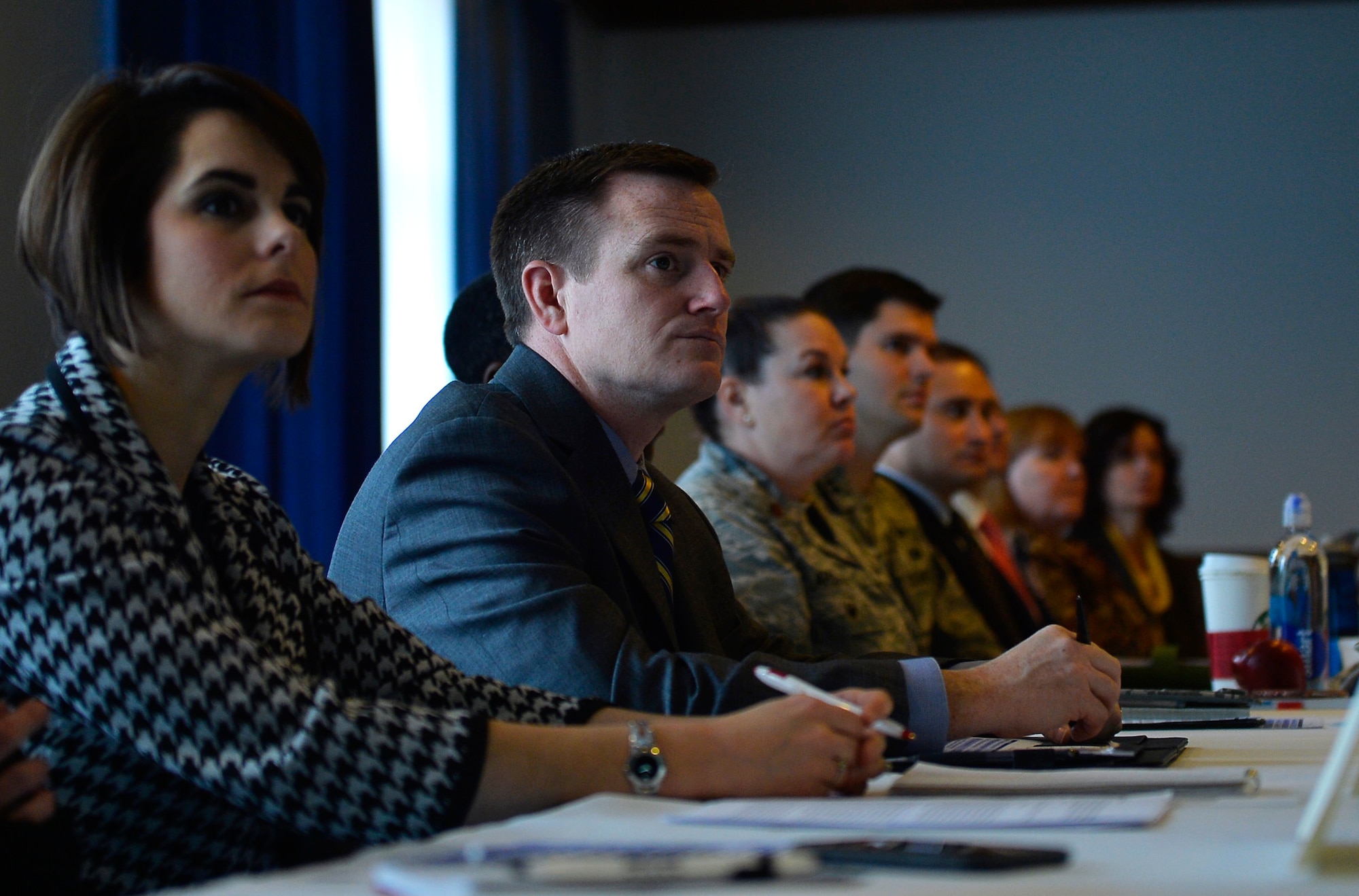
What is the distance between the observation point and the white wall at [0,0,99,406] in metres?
2.62

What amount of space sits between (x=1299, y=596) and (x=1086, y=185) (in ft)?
14.4

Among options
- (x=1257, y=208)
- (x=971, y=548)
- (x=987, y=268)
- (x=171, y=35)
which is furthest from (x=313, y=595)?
(x=1257, y=208)

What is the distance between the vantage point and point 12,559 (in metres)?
1.09

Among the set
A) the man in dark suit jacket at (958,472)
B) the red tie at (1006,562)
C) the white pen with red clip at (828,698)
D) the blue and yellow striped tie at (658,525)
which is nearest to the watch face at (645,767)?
the white pen with red clip at (828,698)

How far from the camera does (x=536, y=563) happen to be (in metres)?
1.57

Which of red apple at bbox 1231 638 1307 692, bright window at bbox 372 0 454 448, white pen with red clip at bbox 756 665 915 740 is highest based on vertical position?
bright window at bbox 372 0 454 448

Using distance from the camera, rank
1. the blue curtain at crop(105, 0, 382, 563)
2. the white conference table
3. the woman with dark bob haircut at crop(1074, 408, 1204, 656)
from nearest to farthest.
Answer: the white conference table < the blue curtain at crop(105, 0, 382, 563) < the woman with dark bob haircut at crop(1074, 408, 1204, 656)

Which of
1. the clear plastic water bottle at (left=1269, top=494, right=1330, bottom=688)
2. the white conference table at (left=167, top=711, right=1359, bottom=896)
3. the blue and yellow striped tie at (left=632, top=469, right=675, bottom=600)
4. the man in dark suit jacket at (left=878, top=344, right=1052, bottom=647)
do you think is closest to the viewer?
the white conference table at (left=167, top=711, right=1359, bottom=896)

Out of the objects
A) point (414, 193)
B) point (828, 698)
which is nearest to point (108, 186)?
point (828, 698)

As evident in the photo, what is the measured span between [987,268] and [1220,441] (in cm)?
137

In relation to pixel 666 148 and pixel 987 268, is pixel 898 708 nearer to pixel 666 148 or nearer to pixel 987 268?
pixel 666 148

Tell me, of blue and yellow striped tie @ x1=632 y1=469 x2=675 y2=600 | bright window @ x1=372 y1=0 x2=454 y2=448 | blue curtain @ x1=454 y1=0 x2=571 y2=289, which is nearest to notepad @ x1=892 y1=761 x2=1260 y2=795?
blue and yellow striped tie @ x1=632 y1=469 x2=675 y2=600

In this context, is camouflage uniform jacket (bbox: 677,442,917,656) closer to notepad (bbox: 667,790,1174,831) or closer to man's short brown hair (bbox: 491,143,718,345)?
man's short brown hair (bbox: 491,143,718,345)

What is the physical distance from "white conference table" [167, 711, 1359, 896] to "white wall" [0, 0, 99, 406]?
1958 mm
